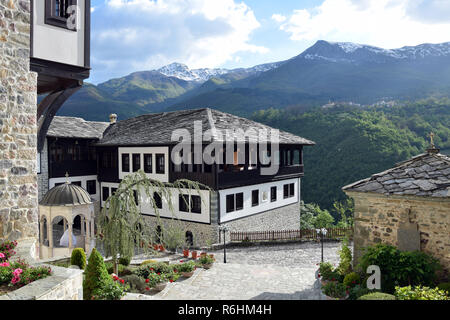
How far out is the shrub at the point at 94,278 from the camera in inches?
310

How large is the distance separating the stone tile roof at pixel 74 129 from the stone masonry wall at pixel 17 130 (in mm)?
15976

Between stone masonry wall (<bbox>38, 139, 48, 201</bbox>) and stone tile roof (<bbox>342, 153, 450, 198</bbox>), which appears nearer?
stone tile roof (<bbox>342, 153, 450, 198</bbox>)

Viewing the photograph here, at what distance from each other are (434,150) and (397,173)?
1362mm

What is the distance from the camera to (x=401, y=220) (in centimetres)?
970

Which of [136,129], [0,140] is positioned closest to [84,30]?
[0,140]

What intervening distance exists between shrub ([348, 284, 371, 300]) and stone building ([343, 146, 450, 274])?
153cm

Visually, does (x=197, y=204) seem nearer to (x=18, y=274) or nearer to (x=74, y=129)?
(x=74, y=129)

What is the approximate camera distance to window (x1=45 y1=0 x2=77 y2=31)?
28.4 feet

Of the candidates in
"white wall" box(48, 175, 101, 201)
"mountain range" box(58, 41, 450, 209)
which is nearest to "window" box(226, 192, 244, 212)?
"white wall" box(48, 175, 101, 201)

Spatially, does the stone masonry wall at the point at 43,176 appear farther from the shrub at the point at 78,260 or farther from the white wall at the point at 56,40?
the white wall at the point at 56,40

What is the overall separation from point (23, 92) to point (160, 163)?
1402 cm

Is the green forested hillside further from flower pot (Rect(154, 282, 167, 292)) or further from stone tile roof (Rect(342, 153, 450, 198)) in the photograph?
flower pot (Rect(154, 282, 167, 292))

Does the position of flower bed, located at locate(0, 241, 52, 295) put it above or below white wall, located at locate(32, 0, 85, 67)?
below

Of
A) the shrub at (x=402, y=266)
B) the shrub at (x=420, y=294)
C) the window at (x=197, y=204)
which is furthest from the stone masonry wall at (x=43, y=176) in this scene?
the shrub at (x=420, y=294)
